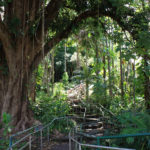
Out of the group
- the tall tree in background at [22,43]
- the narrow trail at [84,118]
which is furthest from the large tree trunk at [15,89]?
the narrow trail at [84,118]

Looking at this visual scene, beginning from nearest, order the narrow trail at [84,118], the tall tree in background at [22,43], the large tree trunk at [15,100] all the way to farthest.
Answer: the narrow trail at [84,118], the tall tree in background at [22,43], the large tree trunk at [15,100]

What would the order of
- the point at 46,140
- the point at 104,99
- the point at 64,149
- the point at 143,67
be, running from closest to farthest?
the point at 143,67 → the point at 64,149 → the point at 46,140 → the point at 104,99

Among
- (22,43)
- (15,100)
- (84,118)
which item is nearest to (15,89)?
(15,100)

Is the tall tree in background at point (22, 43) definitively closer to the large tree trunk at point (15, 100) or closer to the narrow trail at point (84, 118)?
the large tree trunk at point (15, 100)

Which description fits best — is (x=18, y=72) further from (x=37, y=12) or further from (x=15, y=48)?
(x=37, y=12)

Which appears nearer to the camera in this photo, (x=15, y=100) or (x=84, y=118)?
(x=15, y=100)

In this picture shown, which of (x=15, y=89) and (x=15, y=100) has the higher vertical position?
(x=15, y=89)

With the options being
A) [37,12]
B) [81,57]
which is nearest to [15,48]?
[37,12]

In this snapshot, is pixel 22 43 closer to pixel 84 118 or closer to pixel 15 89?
pixel 15 89

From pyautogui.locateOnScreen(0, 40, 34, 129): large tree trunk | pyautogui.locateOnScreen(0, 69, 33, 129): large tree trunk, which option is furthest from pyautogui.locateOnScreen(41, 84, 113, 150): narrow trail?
pyautogui.locateOnScreen(0, 40, 34, 129): large tree trunk

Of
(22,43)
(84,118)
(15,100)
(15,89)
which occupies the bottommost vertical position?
(84,118)

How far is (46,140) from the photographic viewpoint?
23.9ft

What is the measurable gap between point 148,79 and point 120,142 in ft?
9.57

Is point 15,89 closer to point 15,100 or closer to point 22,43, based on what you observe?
point 15,100
